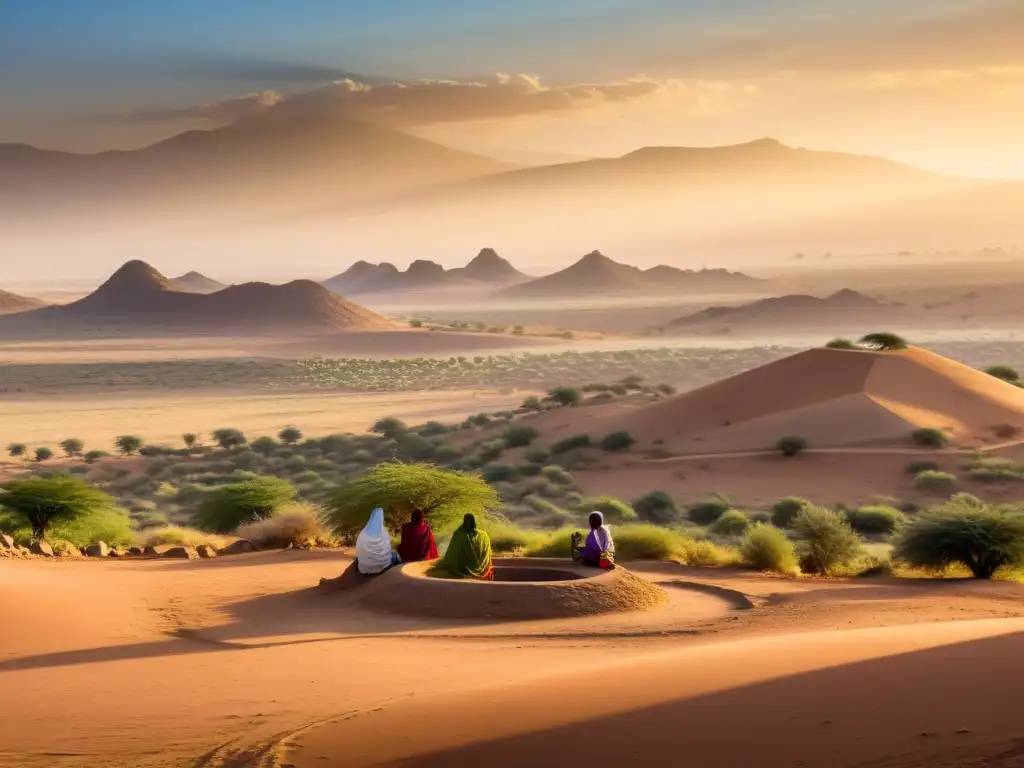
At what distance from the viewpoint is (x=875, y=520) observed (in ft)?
99.5

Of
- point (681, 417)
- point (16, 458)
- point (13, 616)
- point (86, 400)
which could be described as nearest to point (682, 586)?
point (13, 616)

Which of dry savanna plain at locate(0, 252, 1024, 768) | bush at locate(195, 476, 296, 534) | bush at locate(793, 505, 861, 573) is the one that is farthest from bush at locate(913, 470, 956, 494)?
bush at locate(195, 476, 296, 534)

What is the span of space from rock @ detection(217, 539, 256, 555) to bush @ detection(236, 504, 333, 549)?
27cm

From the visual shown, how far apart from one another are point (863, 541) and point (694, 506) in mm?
5328

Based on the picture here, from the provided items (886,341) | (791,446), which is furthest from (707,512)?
(886,341)

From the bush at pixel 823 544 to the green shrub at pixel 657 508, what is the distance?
9610 millimetres

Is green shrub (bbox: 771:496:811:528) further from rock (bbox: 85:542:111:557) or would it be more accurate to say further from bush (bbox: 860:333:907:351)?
bush (bbox: 860:333:907:351)

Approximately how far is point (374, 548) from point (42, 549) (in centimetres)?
940

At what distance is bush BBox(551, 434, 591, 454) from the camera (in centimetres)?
4472

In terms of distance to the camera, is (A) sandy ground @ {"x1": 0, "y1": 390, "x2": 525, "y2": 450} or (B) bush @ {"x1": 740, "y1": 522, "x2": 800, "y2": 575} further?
(A) sandy ground @ {"x1": 0, "y1": 390, "x2": 525, "y2": 450}

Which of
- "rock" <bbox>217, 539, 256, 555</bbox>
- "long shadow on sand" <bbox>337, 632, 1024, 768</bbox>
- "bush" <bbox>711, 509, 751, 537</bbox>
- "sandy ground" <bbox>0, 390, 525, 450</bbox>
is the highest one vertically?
"long shadow on sand" <bbox>337, 632, 1024, 768</bbox>

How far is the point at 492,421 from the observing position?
180ft

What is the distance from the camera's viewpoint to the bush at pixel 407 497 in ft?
77.0

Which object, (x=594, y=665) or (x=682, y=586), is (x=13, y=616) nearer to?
(x=594, y=665)
